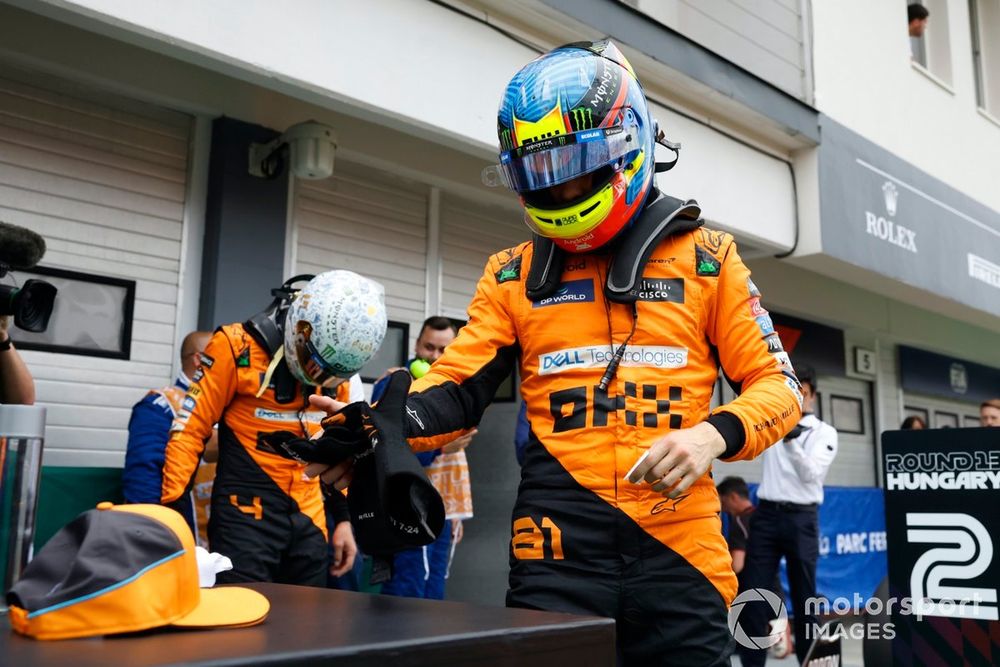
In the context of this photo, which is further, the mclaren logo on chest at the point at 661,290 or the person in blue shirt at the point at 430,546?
the person in blue shirt at the point at 430,546

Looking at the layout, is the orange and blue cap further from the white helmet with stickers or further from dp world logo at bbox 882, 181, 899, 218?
dp world logo at bbox 882, 181, 899, 218

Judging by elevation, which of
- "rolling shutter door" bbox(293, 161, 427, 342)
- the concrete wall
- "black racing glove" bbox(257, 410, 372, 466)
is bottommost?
"black racing glove" bbox(257, 410, 372, 466)

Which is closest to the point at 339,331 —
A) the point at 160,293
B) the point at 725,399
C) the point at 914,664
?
the point at 160,293

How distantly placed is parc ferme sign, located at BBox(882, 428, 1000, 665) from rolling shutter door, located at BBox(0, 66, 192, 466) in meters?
3.94

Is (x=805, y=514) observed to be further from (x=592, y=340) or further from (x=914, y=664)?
(x=592, y=340)

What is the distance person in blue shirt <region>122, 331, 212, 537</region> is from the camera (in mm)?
4094

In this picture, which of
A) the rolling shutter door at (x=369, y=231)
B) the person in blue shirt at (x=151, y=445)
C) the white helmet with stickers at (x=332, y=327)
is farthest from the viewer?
the rolling shutter door at (x=369, y=231)

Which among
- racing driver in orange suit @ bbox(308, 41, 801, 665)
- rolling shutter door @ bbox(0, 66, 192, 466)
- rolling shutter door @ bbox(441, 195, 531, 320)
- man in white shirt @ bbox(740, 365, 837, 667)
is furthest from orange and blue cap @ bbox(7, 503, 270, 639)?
rolling shutter door @ bbox(441, 195, 531, 320)

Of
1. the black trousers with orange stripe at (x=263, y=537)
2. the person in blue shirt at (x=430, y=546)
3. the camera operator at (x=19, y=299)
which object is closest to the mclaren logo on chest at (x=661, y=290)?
the camera operator at (x=19, y=299)

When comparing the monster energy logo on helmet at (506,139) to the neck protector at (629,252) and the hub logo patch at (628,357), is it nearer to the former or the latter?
the neck protector at (629,252)

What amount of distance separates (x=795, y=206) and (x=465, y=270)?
123 inches

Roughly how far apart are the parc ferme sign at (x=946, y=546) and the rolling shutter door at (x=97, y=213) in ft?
→ 12.9

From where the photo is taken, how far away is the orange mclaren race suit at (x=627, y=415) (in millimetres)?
1922

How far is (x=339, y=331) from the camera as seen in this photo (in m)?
3.63
